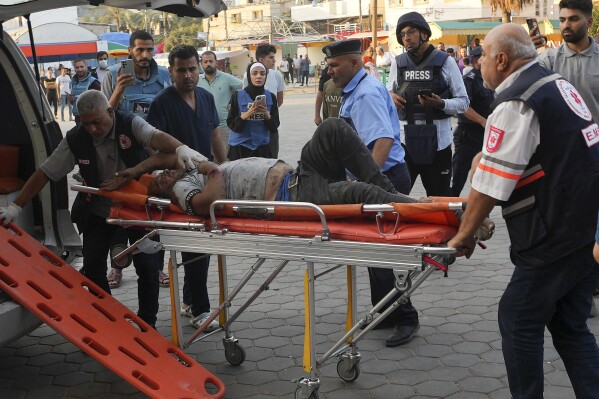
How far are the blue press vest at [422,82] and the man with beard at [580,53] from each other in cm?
99

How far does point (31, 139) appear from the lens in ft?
18.1

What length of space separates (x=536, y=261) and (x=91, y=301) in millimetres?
2455

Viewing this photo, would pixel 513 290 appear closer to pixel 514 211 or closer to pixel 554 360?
pixel 514 211

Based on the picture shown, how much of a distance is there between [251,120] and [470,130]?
224 centimetres

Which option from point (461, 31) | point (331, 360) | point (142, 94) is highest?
point (461, 31)

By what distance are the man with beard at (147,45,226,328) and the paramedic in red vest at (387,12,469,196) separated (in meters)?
1.67

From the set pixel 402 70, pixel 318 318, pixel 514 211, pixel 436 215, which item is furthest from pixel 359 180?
pixel 402 70

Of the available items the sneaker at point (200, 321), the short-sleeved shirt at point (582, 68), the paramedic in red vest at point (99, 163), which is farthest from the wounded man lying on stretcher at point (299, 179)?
the short-sleeved shirt at point (582, 68)

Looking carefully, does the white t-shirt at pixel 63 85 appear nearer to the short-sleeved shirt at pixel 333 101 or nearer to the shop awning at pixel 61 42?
the shop awning at pixel 61 42

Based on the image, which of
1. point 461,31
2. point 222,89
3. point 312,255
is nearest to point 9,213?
point 312,255

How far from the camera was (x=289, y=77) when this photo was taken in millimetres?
52656

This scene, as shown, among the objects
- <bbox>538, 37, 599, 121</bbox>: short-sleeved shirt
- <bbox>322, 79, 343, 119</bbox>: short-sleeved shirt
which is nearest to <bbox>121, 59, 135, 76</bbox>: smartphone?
<bbox>322, 79, 343, 119</bbox>: short-sleeved shirt

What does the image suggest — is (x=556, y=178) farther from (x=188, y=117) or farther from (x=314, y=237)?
(x=188, y=117)

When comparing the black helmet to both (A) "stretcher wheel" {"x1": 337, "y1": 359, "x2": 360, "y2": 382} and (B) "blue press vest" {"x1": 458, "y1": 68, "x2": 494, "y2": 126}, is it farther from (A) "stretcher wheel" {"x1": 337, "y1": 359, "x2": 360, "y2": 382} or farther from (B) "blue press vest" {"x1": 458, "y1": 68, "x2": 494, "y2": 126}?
(A) "stretcher wheel" {"x1": 337, "y1": 359, "x2": 360, "y2": 382}
